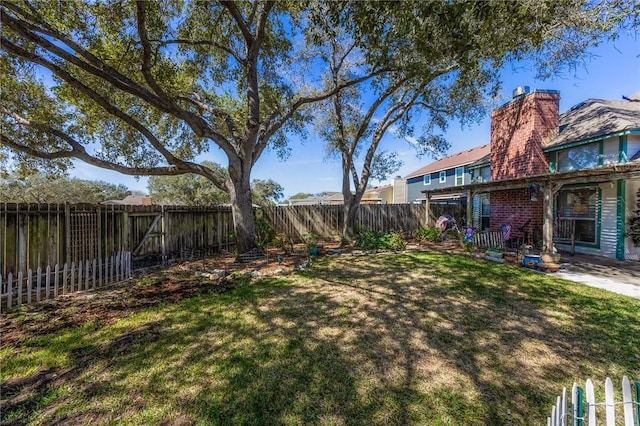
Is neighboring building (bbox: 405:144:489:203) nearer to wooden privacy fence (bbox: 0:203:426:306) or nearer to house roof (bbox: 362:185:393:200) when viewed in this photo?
house roof (bbox: 362:185:393:200)

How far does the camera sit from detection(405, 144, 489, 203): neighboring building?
61.0ft

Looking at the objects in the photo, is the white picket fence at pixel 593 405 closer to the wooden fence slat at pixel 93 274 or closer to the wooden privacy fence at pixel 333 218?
the wooden fence slat at pixel 93 274

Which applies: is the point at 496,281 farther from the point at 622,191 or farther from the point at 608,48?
the point at 622,191

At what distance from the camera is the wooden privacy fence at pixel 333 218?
12.3 metres

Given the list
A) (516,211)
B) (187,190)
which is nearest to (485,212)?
(516,211)

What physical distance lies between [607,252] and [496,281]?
16.9 ft

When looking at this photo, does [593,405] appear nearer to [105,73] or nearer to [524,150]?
[105,73]

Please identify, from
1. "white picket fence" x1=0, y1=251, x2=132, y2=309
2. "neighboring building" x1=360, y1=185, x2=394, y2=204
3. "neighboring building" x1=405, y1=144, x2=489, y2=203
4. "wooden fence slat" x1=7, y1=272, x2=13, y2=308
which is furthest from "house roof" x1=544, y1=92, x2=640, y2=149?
"neighboring building" x1=360, y1=185, x2=394, y2=204

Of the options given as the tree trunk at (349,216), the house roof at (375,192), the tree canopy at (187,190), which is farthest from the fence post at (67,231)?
the house roof at (375,192)

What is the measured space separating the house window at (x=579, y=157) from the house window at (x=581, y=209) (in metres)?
0.74

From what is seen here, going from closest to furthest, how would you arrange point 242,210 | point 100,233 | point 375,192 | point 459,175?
point 100,233 < point 242,210 < point 459,175 < point 375,192

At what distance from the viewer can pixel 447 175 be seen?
21.2m

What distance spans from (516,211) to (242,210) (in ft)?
32.1

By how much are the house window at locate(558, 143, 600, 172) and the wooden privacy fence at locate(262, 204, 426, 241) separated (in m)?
6.57
